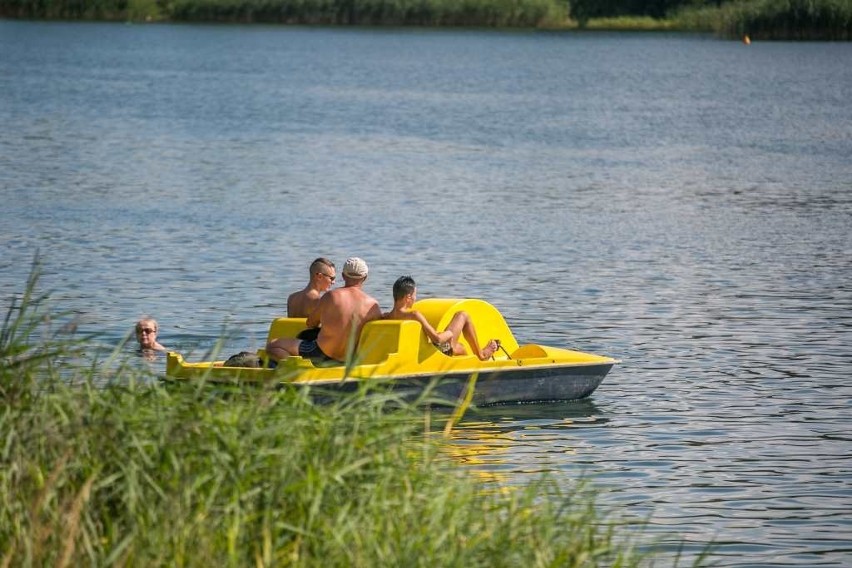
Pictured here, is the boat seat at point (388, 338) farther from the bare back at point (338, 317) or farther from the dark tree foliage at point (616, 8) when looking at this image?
the dark tree foliage at point (616, 8)

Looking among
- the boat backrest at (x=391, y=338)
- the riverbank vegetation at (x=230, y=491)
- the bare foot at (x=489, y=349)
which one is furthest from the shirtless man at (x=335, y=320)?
the riverbank vegetation at (x=230, y=491)

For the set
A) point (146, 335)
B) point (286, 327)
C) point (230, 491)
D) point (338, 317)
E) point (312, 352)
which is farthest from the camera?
point (146, 335)

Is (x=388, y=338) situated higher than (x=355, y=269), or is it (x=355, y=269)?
(x=355, y=269)

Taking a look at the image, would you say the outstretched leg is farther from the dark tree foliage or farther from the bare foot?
the dark tree foliage

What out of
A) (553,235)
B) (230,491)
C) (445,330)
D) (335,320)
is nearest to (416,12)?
(553,235)

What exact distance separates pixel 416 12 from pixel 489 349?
264ft

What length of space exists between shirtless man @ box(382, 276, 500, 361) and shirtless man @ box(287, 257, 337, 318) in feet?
1.72

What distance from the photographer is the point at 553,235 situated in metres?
24.4

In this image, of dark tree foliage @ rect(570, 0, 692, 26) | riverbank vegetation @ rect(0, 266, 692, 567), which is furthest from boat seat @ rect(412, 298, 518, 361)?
dark tree foliage @ rect(570, 0, 692, 26)

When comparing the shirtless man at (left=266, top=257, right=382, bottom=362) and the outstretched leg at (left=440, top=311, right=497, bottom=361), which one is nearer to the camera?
the shirtless man at (left=266, top=257, right=382, bottom=362)

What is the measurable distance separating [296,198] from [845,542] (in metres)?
19.7

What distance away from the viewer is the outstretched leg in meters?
12.5

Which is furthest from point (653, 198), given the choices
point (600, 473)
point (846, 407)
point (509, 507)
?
point (509, 507)

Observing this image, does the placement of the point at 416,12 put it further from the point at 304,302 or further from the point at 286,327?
the point at 286,327
